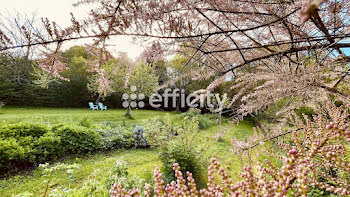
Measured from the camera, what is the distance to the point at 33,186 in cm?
355

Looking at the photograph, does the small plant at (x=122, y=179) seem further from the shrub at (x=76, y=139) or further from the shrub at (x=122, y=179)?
the shrub at (x=76, y=139)

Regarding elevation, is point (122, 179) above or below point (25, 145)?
below

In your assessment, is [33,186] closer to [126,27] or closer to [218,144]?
[126,27]

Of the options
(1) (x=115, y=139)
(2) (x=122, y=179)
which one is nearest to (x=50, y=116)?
(1) (x=115, y=139)

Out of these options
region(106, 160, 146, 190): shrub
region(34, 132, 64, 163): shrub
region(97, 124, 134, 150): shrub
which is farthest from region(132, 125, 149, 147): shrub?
region(106, 160, 146, 190): shrub

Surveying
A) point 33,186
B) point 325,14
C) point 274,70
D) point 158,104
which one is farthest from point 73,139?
point 158,104

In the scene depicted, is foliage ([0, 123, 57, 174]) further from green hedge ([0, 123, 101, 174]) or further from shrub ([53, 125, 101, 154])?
shrub ([53, 125, 101, 154])

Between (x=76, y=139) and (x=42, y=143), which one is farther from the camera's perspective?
(x=76, y=139)

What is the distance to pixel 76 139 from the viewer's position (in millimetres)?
5348

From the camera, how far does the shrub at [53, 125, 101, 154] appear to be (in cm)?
509

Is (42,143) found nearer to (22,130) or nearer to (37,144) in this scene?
(37,144)

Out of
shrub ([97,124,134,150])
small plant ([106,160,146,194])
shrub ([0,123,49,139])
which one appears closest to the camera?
small plant ([106,160,146,194])

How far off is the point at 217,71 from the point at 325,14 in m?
1.26

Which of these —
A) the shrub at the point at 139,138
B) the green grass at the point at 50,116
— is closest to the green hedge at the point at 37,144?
the shrub at the point at 139,138
